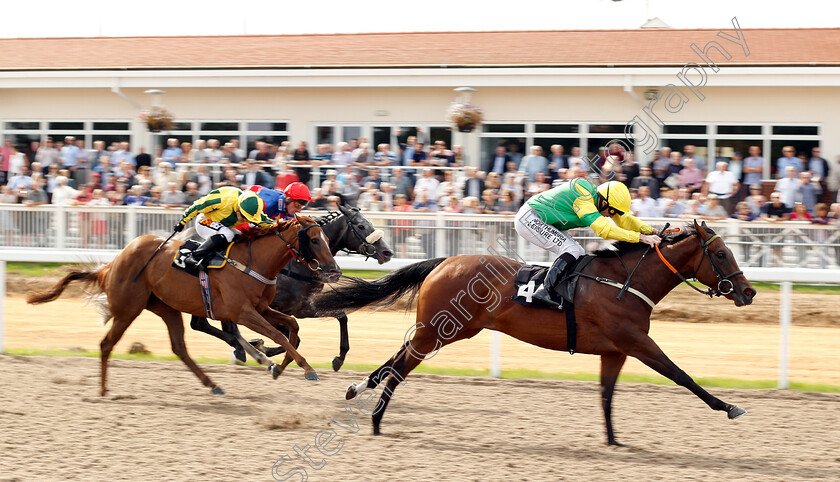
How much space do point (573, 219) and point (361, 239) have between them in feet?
7.41

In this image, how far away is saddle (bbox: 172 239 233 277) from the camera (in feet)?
19.7

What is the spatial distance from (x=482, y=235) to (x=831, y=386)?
13.9 feet

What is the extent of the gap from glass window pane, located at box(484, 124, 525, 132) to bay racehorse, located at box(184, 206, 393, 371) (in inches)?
260

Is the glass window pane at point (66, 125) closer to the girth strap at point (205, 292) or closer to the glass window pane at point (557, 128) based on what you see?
the glass window pane at point (557, 128)

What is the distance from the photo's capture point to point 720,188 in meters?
10.3

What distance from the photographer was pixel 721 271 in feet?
16.1

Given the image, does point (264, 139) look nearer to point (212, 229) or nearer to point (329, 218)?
point (329, 218)

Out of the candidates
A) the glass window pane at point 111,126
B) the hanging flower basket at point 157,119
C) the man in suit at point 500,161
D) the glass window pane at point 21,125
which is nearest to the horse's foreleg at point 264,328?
the man in suit at point 500,161

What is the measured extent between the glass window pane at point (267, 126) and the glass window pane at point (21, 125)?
402 centimetres

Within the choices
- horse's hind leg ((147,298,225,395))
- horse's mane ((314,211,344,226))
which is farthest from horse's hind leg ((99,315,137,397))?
horse's mane ((314,211,344,226))

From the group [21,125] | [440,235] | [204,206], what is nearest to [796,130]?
[440,235]

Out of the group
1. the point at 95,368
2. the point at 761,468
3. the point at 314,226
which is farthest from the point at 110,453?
the point at 761,468

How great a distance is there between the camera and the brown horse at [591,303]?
16.2 ft

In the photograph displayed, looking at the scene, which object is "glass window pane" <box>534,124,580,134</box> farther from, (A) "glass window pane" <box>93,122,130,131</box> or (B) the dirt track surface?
(B) the dirt track surface
